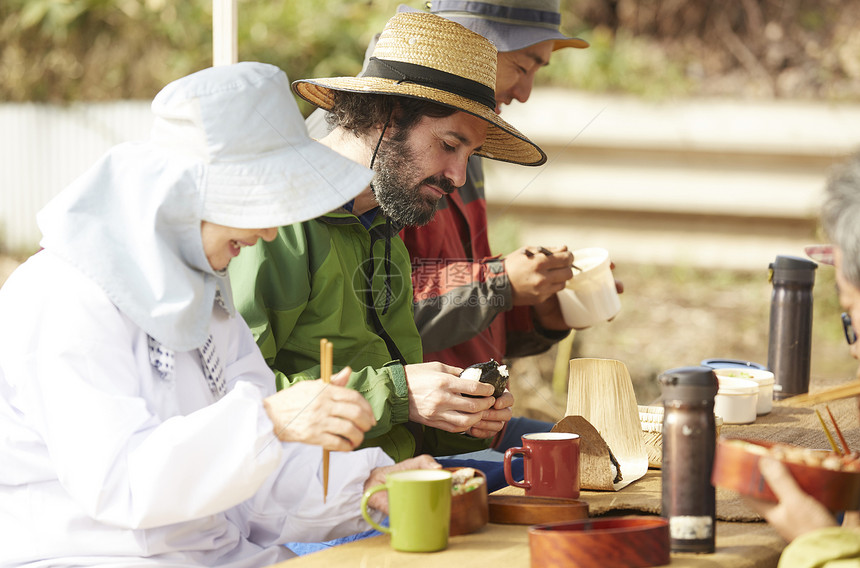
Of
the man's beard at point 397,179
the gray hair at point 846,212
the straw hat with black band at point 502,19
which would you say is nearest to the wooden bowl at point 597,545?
the gray hair at point 846,212

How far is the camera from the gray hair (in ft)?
4.07

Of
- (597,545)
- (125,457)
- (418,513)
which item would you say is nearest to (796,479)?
(597,545)

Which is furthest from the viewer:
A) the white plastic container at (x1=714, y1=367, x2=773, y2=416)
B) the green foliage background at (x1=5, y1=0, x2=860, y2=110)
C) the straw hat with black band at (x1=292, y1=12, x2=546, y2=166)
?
the green foliage background at (x1=5, y1=0, x2=860, y2=110)

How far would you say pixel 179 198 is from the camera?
140cm

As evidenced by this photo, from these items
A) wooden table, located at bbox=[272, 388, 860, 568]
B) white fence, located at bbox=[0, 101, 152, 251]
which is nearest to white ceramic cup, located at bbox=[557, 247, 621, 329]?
wooden table, located at bbox=[272, 388, 860, 568]

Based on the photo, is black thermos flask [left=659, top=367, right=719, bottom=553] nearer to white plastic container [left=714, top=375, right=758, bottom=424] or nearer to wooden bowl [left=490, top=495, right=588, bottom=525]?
wooden bowl [left=490, top=495, right=588, bottom=525]

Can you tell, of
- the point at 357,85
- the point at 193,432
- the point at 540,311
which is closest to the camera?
the point at 193,432

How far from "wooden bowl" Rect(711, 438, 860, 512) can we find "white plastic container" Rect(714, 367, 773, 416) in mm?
1004

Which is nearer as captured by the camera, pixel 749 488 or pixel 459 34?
pixel 749 488

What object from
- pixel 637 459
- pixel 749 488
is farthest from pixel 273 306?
pixel 749 488

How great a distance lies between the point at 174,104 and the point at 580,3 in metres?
5.60

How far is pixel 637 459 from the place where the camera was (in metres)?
1.78

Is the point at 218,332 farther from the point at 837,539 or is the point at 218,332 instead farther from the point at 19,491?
the point at 837,539

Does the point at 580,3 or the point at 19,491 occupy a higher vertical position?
the point at 580,3
